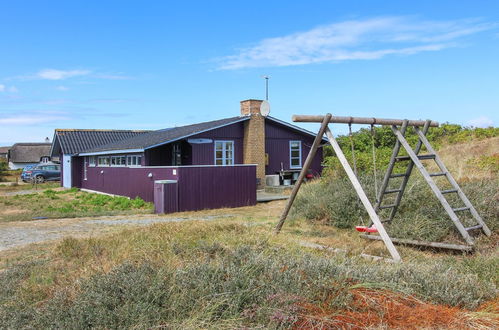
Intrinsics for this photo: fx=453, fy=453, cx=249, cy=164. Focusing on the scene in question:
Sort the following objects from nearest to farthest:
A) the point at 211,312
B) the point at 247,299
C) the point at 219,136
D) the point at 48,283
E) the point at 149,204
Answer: the point at 211,312, the point at 247,299, the point at 48,283, the point at 149,204, the point at 219,136

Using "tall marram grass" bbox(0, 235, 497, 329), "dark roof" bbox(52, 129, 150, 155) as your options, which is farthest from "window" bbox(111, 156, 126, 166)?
"tall marram grass" bbox(0, 235, 497, 329)

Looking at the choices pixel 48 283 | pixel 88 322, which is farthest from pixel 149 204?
pixel 88 322

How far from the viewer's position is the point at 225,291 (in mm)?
3906

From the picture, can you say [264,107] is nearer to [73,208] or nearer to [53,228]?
[73,208]

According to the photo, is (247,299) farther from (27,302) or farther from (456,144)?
(456,144)

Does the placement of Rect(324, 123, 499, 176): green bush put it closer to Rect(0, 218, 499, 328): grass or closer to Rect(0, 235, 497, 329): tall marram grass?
Rect(0, 218, 499, 328): grass

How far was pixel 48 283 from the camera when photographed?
5.15m

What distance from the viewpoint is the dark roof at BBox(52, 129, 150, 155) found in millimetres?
31469

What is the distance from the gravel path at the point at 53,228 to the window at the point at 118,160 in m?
9.95

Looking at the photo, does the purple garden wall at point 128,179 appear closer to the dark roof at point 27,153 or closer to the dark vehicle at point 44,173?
the dark vehicle at point 44,173

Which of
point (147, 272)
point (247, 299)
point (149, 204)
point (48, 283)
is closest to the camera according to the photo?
point (247, 299)

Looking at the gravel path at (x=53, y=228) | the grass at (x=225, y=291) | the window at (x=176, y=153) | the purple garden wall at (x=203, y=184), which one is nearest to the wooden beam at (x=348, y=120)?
the grass at (x=225, y=291)

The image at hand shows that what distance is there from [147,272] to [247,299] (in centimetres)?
116

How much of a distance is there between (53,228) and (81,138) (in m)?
22.4
